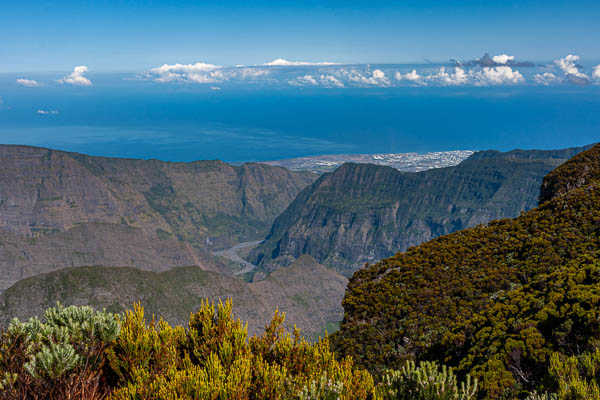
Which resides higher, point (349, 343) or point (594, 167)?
point (594, 167)

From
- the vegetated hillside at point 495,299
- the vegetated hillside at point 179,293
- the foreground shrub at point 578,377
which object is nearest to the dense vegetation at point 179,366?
the foreground shrub at point 578,377

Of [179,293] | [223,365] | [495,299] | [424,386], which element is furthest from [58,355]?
[179,293]

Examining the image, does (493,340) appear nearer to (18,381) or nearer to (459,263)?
(459,263)

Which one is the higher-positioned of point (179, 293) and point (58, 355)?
point (58, 355)

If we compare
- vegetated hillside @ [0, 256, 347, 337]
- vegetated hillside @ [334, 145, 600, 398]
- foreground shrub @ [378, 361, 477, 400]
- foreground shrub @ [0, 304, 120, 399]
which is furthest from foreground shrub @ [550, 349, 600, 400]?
vegetated hillside @ [0, 256, 347, 337]

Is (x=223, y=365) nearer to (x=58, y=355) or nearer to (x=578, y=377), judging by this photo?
(x=58, y=355)

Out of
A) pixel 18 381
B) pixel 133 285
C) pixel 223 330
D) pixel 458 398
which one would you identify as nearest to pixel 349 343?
pixel 223 330
